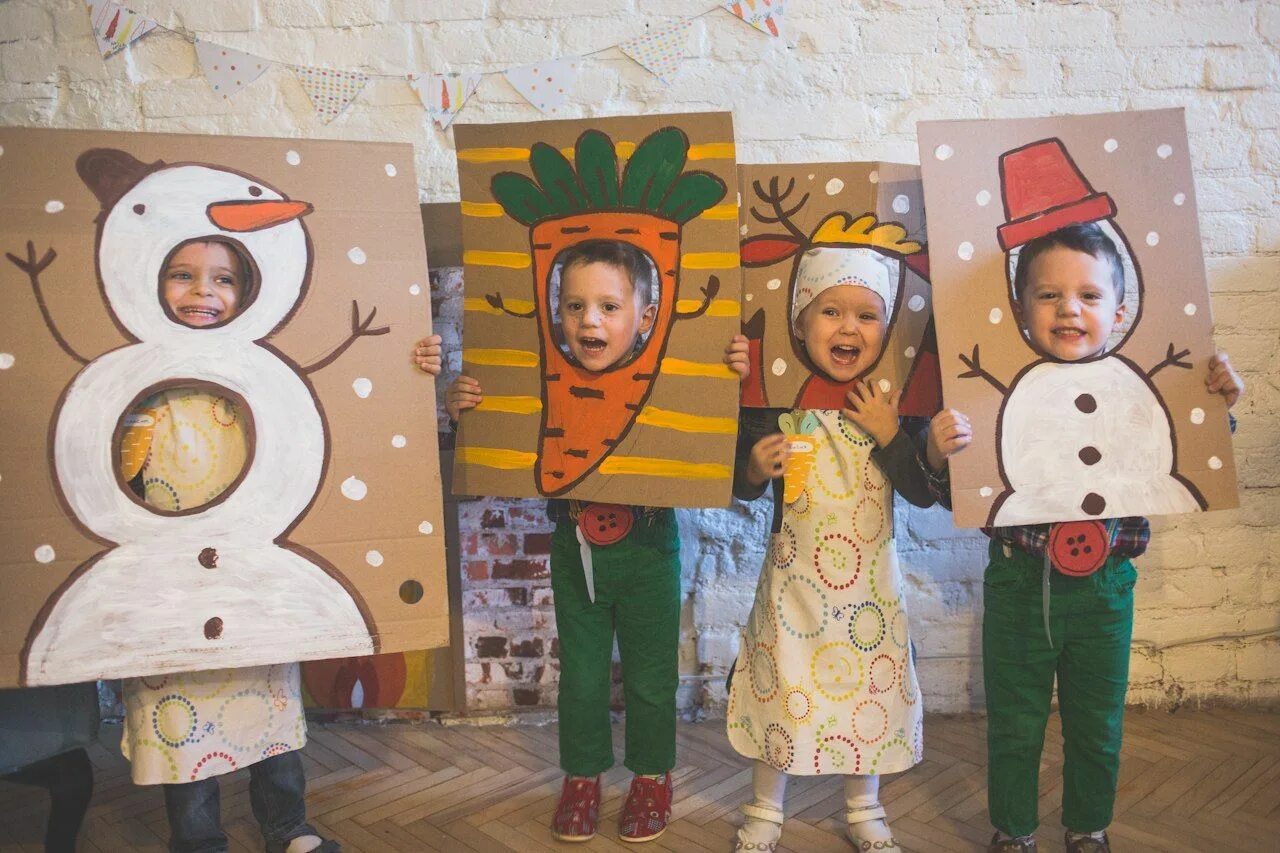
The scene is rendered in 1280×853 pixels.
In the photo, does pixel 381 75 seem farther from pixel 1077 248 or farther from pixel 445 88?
pixel 1077 248

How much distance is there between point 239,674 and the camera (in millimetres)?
1549

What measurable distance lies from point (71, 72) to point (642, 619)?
1.80 m

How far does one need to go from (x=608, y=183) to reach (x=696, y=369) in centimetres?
37

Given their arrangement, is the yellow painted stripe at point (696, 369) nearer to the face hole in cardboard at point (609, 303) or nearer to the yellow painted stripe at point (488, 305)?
the face hole in cardboard at point (609, 303)

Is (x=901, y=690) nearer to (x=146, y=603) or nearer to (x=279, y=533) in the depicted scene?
(x=279, y=533)

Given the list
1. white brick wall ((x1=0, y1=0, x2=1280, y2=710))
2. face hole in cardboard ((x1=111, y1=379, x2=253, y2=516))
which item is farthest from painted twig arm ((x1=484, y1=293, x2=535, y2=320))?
white brick wall ((x1=0, y1=0, x2=1280, y2=710))

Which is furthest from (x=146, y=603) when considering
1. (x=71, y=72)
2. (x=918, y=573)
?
(x=918, y=573)

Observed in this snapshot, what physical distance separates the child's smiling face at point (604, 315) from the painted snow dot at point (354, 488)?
426mm

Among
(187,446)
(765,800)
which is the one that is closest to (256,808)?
(187,446)

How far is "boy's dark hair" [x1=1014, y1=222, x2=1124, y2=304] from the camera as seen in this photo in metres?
1.53

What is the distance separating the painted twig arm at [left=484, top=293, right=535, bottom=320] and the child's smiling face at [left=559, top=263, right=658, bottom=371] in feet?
0.27

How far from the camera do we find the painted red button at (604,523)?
1.71m

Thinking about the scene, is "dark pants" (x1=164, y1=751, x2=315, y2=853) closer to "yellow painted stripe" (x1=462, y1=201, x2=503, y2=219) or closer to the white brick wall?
"yellow painted stripe" (x1=462, y1=201, x2=503, y2=219)

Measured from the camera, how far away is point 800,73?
2.10 m
